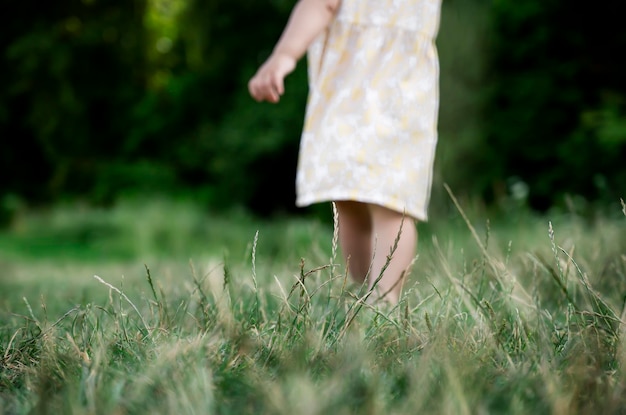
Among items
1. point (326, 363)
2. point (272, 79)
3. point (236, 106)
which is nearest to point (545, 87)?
point (236, 106)

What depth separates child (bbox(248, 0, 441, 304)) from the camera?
2.09m

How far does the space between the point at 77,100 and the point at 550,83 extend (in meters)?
8.91

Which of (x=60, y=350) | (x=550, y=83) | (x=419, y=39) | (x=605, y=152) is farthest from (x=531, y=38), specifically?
(x=60, y=350)

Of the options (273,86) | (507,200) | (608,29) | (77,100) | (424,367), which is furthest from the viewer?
(77,100)

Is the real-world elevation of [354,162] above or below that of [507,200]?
above

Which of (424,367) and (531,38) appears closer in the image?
(424,367)

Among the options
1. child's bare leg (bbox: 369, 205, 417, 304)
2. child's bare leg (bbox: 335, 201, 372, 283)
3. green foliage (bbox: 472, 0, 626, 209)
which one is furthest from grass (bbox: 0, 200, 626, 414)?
green foliage (bbox: 472, 0, 626, 209)

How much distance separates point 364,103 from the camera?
2127 mm

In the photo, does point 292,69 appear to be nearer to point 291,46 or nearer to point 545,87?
point 291,46

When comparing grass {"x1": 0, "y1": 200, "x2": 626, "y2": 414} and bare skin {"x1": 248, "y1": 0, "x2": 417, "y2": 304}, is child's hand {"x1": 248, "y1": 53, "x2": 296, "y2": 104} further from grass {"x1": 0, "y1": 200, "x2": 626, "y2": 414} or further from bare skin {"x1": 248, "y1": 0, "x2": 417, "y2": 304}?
grass {"x1": 0, "y1": 200, "x2": 626, "y2": 414}

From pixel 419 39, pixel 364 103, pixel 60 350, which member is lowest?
pixel 60 350

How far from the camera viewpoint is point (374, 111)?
2117mm

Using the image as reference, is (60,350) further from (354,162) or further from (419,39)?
(419,39)

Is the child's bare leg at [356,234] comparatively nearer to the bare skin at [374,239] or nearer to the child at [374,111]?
the bare skin at [374,239]
